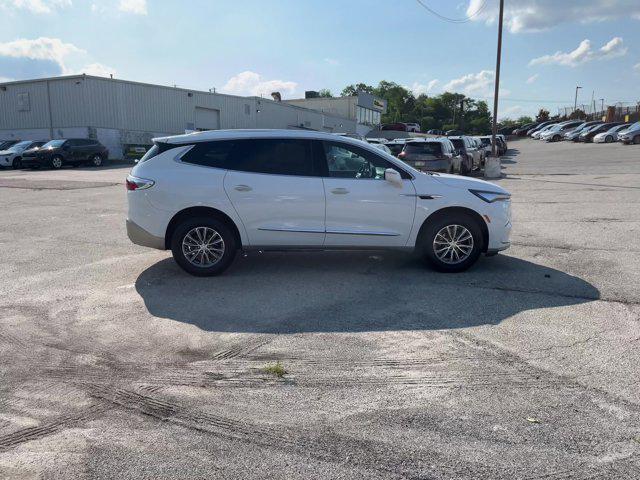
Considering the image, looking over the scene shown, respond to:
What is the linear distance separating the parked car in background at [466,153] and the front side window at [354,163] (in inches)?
661

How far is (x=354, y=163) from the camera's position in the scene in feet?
23.3

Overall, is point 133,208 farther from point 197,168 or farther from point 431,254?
point 431,254

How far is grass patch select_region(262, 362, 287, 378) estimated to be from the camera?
4289mm

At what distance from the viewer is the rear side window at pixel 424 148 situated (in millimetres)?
19672

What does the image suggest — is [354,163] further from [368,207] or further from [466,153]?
[466,153]

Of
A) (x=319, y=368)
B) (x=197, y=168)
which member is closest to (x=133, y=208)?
(x=197, y=168)

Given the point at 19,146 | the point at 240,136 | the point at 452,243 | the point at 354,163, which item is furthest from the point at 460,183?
the point at 19,146

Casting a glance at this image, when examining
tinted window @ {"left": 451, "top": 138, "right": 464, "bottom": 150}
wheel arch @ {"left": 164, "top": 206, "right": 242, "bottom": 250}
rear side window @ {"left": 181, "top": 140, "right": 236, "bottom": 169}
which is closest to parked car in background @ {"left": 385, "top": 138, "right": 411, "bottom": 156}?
tinted window @ {"left": 451, "top": 138, "right": 464, "bottom": 150}

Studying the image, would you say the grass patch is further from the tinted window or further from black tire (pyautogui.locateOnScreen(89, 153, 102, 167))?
black tire (pyautogui.locateOnScreen(89, 153, 102, 167))

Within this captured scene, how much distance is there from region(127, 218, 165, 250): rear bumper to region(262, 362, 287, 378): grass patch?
10.4 ft

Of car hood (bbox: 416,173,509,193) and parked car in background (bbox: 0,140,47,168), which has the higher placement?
parked car in background (bbox: 0,140,47,168)

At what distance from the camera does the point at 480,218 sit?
710 centimetres

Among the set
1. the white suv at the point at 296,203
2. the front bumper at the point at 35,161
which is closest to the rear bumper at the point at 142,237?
the white suv at the point at 296,203

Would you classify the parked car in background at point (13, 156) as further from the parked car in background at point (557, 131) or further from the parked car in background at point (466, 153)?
the parked car in background at point (557, 131)
